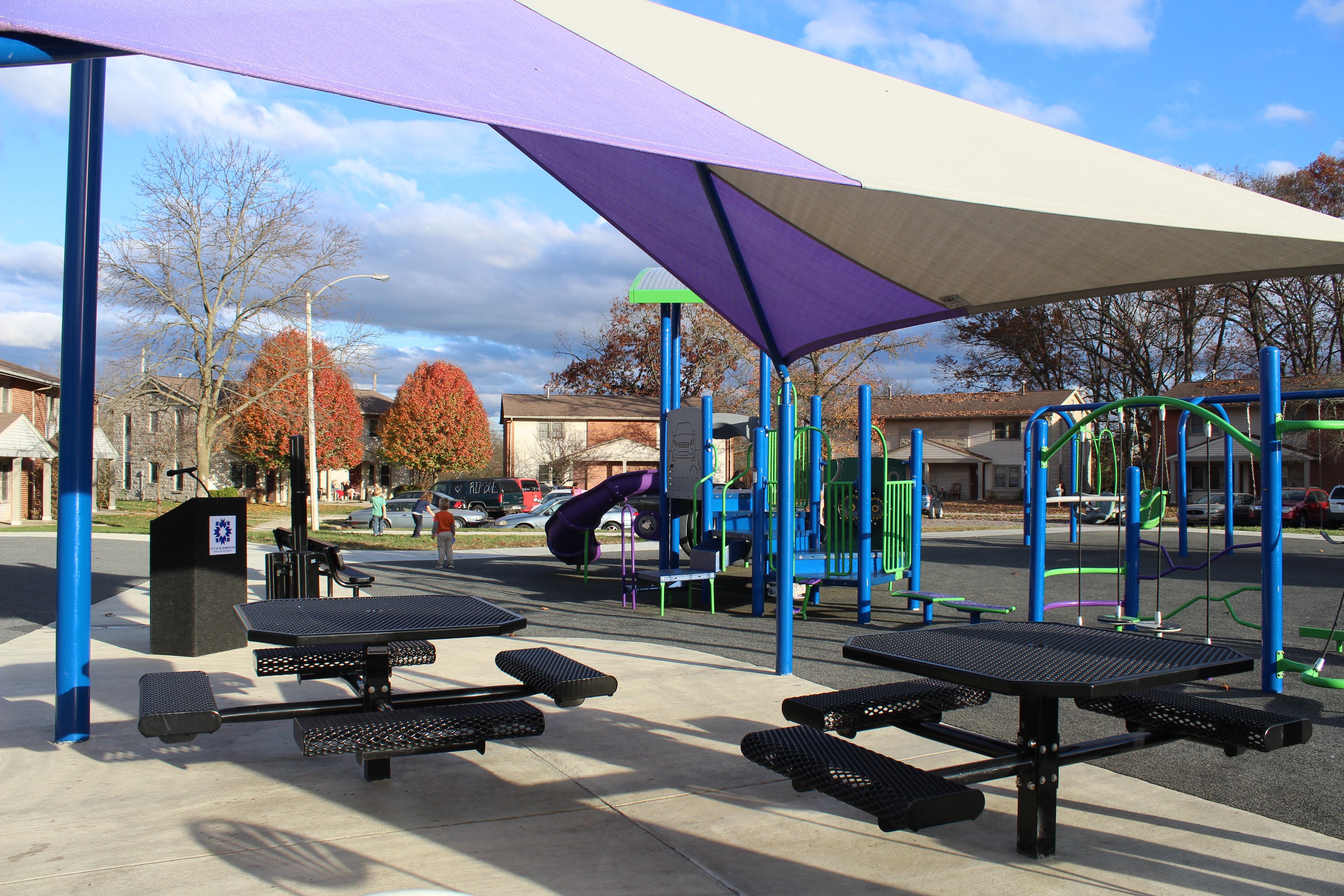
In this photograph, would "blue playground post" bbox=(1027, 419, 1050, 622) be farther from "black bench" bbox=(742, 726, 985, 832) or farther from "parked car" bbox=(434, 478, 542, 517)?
"parked car" bbox=(434, 478, 542, 517)

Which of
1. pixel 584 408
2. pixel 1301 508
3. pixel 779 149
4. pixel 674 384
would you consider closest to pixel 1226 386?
pixel 1301 508

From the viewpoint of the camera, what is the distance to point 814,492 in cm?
1154

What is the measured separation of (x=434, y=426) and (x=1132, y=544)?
156 feet

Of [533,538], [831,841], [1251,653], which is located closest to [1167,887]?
[831,841]

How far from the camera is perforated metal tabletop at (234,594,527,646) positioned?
4.05m

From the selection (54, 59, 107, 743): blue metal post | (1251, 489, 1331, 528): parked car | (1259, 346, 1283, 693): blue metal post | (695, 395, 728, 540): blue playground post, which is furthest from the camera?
(1251, 489, 1331, 528): parked car

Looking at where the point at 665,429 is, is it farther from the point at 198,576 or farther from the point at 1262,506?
the point at 1262,506

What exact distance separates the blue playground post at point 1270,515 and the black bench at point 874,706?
261 centimetres

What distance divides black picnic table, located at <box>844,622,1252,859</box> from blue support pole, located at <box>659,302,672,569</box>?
351 inches

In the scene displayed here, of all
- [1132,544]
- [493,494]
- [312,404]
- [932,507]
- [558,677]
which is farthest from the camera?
[932,507]

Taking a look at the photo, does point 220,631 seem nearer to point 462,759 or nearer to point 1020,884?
point 462,759

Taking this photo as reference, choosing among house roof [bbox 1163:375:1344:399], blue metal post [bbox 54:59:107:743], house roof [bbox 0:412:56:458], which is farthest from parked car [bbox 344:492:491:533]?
house roof [bbox 1163:375:1344:399]

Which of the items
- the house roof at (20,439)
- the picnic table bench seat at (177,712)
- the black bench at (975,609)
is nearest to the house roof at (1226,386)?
the black bench at (975,609)

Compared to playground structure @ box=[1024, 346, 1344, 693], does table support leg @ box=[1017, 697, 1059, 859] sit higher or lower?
lower
